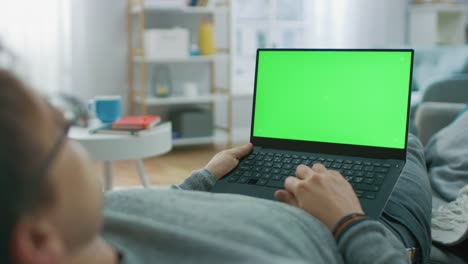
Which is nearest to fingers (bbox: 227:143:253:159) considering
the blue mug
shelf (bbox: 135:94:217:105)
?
the blue mug

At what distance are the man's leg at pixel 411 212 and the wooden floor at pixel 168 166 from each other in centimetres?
264

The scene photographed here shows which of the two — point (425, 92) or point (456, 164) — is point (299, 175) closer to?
point (456, 164)

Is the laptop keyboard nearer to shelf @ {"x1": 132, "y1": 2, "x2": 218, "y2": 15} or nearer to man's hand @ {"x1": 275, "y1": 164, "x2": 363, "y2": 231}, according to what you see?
man's hand @ {"x1": 275, "y1": 164, "x2": 363, "y2": 231}

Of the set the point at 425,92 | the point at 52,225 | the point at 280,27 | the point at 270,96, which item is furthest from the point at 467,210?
the point at 280,27

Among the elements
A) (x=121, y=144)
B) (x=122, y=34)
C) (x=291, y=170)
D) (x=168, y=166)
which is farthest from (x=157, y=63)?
(x=291, y=170)

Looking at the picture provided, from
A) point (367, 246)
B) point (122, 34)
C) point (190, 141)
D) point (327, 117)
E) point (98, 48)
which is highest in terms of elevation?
point (122, 34)

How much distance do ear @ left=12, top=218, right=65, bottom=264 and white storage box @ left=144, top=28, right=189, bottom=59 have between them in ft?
13.5

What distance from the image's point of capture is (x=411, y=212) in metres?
1.08

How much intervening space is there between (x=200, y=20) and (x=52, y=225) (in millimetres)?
4648

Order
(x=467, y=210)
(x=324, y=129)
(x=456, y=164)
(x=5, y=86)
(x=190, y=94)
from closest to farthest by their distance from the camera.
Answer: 1. (x=5, y=86)
2. (x=324, y=129)
3. (x=467, y=210)
4. (x=456, y=164)
5. (x=190, y=94)

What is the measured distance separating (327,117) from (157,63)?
385cm

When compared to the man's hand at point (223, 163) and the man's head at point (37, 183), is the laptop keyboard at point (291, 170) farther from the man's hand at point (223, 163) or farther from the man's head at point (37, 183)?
the man's head at point (37, 183)

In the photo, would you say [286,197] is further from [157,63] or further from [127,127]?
[157,63]

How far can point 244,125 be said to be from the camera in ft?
17.6
